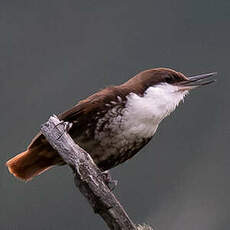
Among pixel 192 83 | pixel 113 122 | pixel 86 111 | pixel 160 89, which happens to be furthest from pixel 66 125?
pixel 192 83

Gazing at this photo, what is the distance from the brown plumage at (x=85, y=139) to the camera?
15.6ft

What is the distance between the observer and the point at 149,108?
4914 millimetres

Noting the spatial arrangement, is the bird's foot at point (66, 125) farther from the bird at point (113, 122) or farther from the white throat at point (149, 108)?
the white throat at point (149, 108)

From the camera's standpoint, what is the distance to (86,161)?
4.20 metres

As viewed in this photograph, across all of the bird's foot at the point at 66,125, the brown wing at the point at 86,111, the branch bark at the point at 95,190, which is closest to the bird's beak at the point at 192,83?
the brown wing at the point at 86,111

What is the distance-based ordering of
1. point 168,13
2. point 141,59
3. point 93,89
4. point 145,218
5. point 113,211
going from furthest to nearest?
point 168,13, point 141,59, point 93,89, point 145,218, point 113,211

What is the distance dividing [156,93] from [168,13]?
5.59 metres

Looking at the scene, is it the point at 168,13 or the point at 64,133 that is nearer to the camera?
the point at 64,133

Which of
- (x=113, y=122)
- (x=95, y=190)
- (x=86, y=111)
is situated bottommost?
(x=95, y=190)

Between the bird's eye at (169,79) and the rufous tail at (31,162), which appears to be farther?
the bird's eye at (169,79)

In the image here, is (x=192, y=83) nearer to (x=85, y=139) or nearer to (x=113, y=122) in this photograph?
(x=113, y=122)

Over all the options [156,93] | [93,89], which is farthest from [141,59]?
[156,93]

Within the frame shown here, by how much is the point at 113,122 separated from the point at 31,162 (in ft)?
1.54

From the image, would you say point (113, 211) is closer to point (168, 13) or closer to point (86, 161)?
point (86, 161)
